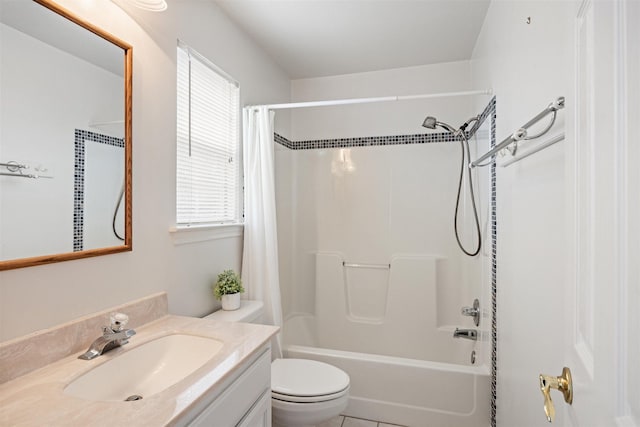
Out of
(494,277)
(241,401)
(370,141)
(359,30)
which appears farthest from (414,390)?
(359,30)

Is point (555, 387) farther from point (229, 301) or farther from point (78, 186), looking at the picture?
point (229, 301)

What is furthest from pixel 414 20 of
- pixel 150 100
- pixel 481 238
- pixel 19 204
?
pixel 19 204

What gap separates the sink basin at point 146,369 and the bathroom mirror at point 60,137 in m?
0.38

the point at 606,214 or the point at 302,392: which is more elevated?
the point at 606,214

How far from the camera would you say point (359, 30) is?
7.40 ft

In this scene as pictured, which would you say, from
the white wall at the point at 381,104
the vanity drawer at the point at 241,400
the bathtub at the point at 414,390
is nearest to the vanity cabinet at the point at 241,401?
the vanity drawer at the point at 241,400

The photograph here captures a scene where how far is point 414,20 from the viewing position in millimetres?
2135

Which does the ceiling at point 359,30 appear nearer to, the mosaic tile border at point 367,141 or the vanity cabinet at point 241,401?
the mosaic tile border at point 367,141

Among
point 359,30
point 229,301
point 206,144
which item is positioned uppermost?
point 359,30

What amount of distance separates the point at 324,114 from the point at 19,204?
244 cm

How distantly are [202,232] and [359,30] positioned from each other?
167cm

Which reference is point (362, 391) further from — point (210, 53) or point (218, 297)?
point (210, 53)

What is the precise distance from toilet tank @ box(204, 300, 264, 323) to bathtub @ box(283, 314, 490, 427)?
0.51 m

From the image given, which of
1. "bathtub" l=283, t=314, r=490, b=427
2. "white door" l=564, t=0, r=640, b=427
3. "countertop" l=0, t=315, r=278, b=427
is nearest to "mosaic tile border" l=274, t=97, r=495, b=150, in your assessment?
"bathtub" l=283, t=314, r=490, b=427
